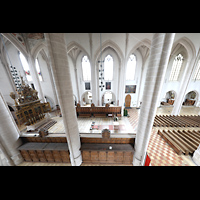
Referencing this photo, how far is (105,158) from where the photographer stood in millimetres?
4840

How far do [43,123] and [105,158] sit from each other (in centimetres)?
797

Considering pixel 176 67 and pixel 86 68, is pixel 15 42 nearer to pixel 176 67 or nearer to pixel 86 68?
pixel 86 68

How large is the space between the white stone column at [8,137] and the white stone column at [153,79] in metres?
7.28

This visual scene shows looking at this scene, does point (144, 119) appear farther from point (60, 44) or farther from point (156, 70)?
point (60, 44)

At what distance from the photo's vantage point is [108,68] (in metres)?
13.3

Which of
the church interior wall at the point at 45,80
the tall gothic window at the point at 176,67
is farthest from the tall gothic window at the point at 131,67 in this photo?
the church interior wall at the point at 45,80

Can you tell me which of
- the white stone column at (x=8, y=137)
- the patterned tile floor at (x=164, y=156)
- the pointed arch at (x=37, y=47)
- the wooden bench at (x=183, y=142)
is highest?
the pointed arch at (x=37, y=47)

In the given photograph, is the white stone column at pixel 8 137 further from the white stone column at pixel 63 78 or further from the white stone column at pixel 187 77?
the white stone column at pixel 187 77

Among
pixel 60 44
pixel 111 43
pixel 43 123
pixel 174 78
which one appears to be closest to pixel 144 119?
pixel 60 44

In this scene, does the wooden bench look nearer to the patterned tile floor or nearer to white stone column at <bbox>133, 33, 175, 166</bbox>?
the patterned tile floor

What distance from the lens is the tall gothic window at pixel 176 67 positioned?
12.4 m

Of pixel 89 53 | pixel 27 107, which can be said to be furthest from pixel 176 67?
pixel 27 107

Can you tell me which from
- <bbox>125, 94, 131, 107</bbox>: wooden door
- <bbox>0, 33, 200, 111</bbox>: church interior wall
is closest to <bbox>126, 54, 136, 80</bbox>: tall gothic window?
<bbox>0, 33, 200, 111</bbox>: church interior wall

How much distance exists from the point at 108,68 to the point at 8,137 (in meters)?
13.3
